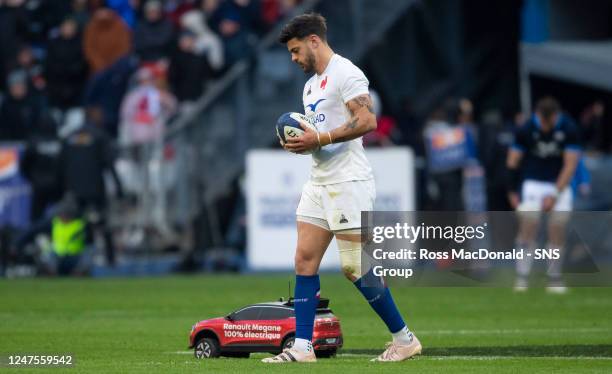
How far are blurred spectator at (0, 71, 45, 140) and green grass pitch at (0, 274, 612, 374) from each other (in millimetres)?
4803

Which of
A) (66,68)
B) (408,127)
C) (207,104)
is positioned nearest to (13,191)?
(207,104)

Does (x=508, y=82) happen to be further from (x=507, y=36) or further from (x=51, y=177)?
Answer: (x=51, y=177)

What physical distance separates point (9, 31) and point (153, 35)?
9.81 ft

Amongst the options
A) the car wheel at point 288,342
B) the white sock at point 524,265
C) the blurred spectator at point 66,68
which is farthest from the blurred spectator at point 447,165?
the car wheel at point 288,342

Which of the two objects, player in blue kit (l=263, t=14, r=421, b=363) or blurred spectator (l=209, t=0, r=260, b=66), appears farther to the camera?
blurred spectator (l=209, t=0, r=260, b=66)

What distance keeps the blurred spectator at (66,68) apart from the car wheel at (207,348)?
17.0m

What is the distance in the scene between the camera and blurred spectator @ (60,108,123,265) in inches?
979

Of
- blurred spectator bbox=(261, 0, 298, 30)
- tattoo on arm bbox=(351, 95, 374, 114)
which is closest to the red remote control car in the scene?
tattoo on arm bbox=(351, 95, 374, 114)

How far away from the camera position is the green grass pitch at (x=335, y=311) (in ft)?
35.7

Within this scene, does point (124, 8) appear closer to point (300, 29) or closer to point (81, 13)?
point (81, 13)

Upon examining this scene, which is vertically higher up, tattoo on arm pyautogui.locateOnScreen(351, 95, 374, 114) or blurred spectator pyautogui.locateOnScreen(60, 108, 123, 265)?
tattoo on arm pyautogui.locateOnScreen(351, 95, 374, 114)

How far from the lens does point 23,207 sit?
25375mm

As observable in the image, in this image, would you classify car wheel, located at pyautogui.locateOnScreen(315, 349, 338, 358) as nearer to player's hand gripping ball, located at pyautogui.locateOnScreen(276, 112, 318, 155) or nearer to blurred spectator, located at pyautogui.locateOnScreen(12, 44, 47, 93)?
player's hand gripping ball, located at pyautogui.locateOnScreen(276, 112, 318, 155)

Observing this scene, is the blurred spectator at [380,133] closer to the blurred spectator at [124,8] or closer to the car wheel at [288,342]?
the blurred spectator at [124,8]
